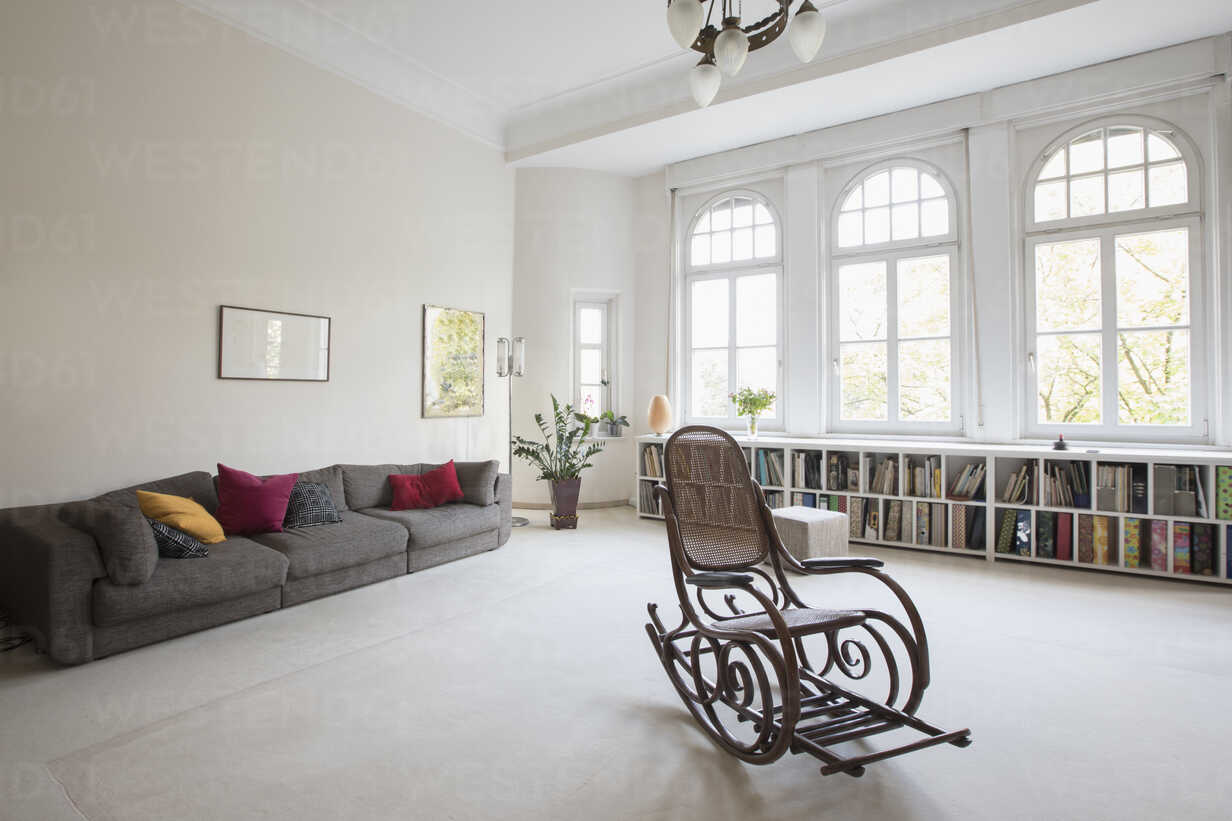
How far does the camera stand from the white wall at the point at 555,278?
7.39m

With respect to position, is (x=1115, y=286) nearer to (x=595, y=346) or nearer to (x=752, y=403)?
(x=752, y=403)

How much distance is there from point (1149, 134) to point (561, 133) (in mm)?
4988

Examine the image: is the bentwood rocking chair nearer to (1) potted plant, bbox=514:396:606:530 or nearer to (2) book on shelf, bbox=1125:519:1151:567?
(2) book on shelf, bbox=1125:519:1151:567

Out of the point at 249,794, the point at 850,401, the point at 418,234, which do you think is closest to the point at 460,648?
the point at 249,794

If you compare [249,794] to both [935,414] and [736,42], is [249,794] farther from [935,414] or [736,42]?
[935,414]

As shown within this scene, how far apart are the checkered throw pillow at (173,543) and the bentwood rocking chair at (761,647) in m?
2.51

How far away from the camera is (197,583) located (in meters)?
3.41

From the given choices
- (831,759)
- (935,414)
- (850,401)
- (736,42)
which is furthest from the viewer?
(850,401)

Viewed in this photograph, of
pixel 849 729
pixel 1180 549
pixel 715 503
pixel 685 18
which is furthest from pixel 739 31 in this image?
pixel 1180 549

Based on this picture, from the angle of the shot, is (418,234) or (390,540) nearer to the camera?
(390,540)

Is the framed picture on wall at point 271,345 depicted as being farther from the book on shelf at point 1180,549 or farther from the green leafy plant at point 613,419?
the book on shelf at point 1180,549

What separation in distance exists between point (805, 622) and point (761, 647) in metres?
0.29

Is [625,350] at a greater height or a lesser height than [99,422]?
greater

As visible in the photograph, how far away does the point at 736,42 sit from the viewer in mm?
2881
